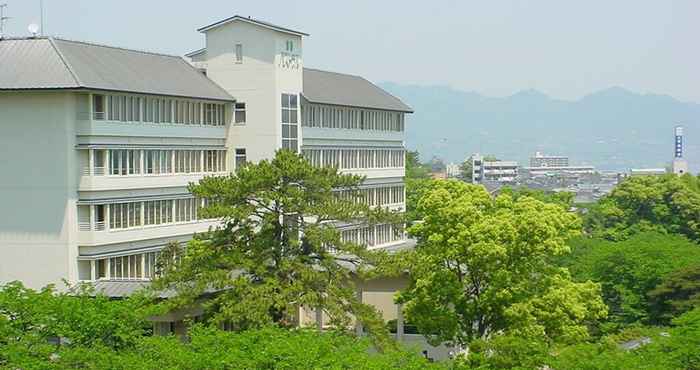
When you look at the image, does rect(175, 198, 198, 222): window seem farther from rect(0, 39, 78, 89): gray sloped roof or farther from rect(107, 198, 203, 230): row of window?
rect(0, 39, 78, 89): gray sloped roof

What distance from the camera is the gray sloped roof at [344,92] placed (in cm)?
6404

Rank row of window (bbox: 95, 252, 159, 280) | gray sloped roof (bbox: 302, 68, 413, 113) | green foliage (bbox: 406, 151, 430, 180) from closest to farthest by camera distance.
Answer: row of window (bbox: 95, 252, 159, 280)
gray sloped roof (bbox: 302, 68, 413, 113)
green foliage (bbox: 406, 151, 430, 180)

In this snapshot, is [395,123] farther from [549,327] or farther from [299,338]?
[299,338]

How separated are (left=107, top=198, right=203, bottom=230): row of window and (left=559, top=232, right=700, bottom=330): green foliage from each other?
19.2m

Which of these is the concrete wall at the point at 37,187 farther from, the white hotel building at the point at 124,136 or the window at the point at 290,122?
the window at the point at 290,122

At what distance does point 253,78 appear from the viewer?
191 feet

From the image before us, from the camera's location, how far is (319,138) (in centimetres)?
6353

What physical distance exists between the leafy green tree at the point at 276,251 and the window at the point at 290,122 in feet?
52.9

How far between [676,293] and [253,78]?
21403mm

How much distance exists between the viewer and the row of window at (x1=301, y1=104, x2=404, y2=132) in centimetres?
6247

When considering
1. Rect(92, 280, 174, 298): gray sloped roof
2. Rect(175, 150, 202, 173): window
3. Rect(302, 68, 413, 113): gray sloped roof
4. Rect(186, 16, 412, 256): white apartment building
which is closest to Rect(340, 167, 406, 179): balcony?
Rect(186, 16, 412, 256): white apartment building

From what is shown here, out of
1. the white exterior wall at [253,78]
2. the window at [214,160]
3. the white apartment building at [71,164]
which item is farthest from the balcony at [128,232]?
the white exterior wall at [253,78]

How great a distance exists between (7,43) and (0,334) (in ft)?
64.2

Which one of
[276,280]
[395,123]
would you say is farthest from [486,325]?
[395,123]
